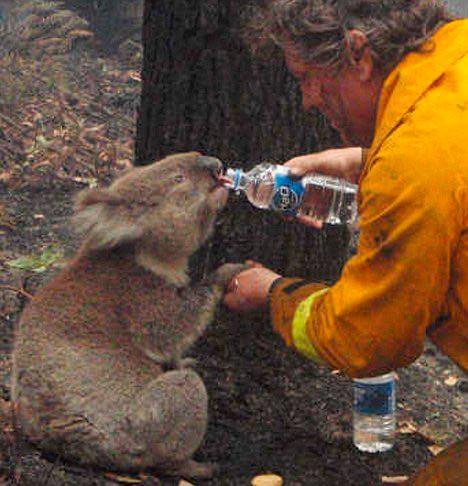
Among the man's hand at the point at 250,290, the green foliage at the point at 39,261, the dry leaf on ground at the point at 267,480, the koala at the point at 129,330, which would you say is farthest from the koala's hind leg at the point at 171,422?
the green foliage at the point at 39,261

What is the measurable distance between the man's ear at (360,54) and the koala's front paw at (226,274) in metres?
1.28

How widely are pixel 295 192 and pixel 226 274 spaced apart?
50 centimetres

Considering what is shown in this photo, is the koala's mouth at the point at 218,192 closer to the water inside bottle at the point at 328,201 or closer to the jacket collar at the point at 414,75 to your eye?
the water inside bottle at the point at 328,201

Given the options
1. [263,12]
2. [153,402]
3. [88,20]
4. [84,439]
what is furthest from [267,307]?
[88,20]

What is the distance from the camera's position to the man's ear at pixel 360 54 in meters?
3.35

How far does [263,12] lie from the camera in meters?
4.38

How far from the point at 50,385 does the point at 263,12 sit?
1835 millimetres

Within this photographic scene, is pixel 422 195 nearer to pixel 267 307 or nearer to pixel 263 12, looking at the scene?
pixel 267 307

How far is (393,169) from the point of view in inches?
122

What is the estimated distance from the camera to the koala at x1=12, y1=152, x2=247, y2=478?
399cm

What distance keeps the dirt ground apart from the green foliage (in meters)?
0.46

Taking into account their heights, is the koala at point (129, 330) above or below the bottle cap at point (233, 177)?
below

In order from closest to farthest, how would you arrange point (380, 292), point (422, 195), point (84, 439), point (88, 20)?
point (422, 195)
point (380, 292)
point (84, 439)
point (88, 20)

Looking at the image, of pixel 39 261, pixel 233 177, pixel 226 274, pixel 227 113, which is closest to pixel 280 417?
pixel 226 274
